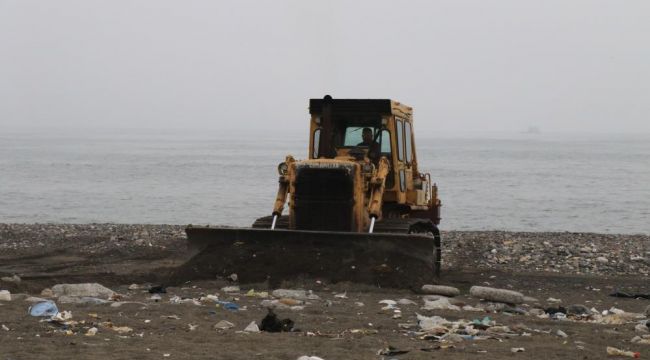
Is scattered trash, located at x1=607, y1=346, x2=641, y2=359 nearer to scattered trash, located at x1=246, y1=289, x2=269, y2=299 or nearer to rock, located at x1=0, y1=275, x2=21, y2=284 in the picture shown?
scattered trash, located at x1=246, y1=289, x2=269, y2=299

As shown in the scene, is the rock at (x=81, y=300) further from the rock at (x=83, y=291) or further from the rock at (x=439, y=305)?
the rock at (x=439, y=305)

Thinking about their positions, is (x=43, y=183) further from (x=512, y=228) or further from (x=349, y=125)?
(x=349, y=125)

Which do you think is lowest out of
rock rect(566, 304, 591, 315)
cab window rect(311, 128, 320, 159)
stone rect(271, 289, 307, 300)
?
stone rect(271, 289, 307, 300)

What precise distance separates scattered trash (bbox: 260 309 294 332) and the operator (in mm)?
5492

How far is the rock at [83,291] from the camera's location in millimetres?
11930

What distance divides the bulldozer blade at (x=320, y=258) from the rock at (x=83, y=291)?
5.62 feet

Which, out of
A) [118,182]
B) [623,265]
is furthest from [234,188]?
[623,265]

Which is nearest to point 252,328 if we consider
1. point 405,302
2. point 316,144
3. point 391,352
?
point 391,352

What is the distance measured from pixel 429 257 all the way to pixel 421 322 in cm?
340

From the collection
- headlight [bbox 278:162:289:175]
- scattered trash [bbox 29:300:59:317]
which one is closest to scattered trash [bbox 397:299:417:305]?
headlight [bbox 278:162:289:175]

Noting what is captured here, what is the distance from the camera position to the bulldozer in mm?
13188

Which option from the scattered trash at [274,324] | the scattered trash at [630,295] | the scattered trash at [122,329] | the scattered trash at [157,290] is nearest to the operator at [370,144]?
the scattered trash at [157,290]

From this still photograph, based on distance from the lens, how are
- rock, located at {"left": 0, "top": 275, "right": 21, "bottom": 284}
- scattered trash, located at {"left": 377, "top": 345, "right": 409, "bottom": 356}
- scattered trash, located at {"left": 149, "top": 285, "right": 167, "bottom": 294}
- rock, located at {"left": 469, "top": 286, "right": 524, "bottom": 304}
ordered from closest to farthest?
scattered trash, located at {"left": 377, "top": 345, "right": 409, "bottom": 356} < rock, located at {"left": 469, "top": 286, "right": 524, "bottom": 304} < scattered trash, located at {"left": 149, "top": 285, "right": 167, "bottom": 294} < rock, located at {"left": 0, "top": 275, "right": 21, "bottom": 284}

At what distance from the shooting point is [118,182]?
5859cm
